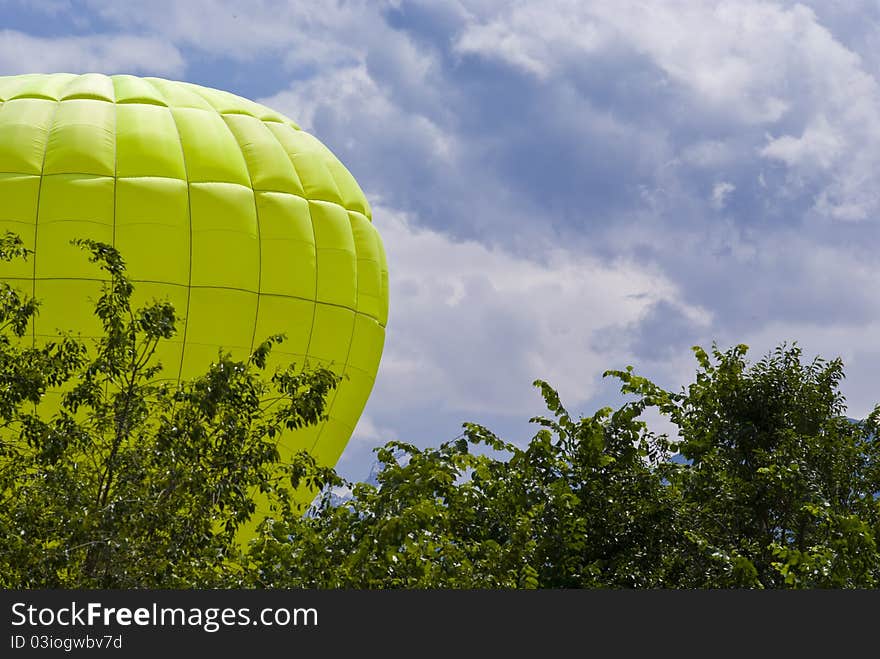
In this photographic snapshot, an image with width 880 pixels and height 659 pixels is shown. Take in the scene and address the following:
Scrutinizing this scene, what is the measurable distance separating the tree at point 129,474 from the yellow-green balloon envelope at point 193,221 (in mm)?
5769

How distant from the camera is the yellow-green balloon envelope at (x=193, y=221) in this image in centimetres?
1798

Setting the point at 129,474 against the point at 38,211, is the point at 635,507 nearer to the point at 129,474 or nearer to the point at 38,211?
the point at 129,474

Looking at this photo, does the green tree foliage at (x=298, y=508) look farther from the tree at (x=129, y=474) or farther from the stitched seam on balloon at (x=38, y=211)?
the stitched seam on balloon at (x=38, y=211)

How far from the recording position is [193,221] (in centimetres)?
1848

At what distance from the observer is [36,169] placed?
18.4 metres

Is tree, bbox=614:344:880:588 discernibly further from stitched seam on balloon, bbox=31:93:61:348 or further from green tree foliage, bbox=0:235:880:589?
stitched seam on balloon, bbox=31:93:61:348

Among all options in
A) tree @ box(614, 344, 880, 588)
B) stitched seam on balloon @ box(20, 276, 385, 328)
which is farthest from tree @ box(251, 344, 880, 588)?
stitched seam on balloon @ box(20, 276, 385, 328)

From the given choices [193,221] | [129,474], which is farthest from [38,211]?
[129,474]

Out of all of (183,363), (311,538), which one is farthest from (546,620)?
(183,363)

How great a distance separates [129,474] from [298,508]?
1.69m

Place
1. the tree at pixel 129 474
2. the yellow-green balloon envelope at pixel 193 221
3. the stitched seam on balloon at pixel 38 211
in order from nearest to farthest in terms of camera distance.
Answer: the tree at pixel 129 474
the stitched seam on balloon at pixel 38 211
the yellow-green balloon envelope at pixel 193 221

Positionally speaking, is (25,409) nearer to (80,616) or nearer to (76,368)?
(76,368)

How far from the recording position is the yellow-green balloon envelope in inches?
708

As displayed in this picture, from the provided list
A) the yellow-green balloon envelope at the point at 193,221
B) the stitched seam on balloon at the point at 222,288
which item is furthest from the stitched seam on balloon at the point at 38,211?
the stitched seam on balloon at the point at 222,288
